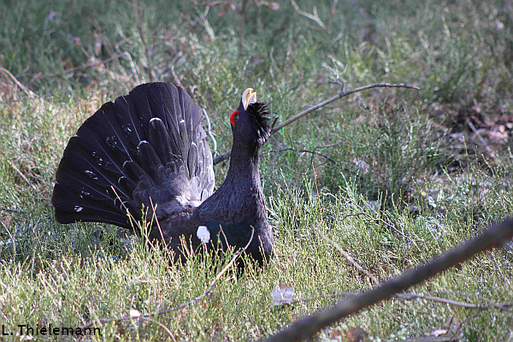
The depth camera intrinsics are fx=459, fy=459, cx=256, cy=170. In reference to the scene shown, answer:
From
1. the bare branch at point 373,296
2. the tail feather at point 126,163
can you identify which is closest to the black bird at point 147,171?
the tail feather at point 126,163

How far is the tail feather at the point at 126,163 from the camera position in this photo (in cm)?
357

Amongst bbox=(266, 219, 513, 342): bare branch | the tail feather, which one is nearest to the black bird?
the tail feather

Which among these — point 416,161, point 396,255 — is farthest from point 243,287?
point 416,161

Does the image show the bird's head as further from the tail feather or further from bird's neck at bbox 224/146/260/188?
the tail feather

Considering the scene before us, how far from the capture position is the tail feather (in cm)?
357

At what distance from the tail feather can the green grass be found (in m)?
0.28

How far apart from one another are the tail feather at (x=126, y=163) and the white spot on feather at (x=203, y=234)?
387 mm

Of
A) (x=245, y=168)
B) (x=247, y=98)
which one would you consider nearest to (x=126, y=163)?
(x=245, y=168)

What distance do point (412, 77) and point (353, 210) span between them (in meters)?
3.03

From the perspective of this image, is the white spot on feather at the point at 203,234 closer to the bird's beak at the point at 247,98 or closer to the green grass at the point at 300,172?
the green grass at the point at 300,172

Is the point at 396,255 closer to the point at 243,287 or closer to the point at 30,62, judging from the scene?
the point at 243,287

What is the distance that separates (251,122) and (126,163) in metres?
1.18

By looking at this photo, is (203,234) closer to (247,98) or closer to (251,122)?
(251,122)

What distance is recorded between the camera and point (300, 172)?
4379mm
